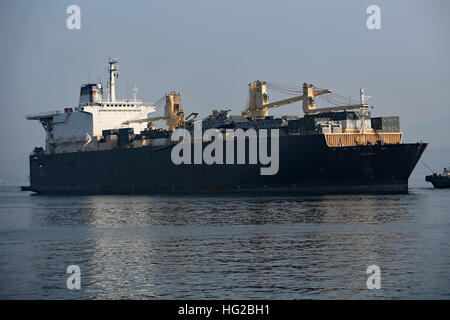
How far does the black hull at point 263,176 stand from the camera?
61.8 m

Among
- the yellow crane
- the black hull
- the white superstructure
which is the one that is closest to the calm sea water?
the black hull

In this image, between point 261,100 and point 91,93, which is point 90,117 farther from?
point 261,100

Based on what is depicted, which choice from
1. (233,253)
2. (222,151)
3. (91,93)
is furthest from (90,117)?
(233,253)

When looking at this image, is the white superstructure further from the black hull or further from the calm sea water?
the calm sea water

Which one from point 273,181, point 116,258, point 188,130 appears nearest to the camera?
point 116,258

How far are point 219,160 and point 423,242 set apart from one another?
40.8 m

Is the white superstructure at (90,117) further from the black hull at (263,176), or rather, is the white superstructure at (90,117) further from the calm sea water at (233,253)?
the calm sea water at (233,253)

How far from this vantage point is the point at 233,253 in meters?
28.8

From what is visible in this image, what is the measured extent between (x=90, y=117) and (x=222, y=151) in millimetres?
24138

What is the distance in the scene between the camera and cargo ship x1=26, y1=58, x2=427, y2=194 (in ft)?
205

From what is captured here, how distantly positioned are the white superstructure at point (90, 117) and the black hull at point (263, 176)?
2934mm

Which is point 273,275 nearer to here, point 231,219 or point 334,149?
point 231,219

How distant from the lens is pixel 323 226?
37562 millimetres
